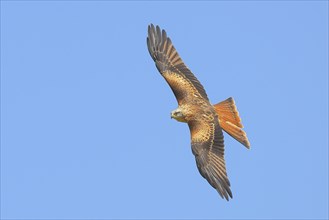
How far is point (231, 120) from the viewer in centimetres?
2328

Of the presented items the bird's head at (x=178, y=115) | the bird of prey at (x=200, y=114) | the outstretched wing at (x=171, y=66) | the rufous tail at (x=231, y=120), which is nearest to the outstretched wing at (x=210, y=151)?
the bird of prey at (x=200, y=114)

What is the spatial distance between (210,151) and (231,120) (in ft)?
5.59

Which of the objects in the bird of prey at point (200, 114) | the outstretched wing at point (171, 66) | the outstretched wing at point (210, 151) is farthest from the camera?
the outstretched wing at point (171, 66)

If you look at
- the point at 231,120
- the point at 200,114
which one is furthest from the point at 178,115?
the point at 231,120

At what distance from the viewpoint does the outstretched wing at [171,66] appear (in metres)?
23.7

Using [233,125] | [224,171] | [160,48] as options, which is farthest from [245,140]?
[160,48]

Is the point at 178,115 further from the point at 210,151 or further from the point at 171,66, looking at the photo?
the point at 171,66

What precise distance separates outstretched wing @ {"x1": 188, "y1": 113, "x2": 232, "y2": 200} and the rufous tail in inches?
22.7

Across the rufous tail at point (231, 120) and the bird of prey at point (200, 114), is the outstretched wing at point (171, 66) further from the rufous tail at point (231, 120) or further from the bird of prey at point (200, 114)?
the rufous tail at point (231, 120)

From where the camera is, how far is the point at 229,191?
20.8 m

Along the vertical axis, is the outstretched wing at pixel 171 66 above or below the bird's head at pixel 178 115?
above

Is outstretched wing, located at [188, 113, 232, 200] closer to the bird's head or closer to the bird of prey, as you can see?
the bird of prey

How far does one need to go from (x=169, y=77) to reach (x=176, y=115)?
1577 millimetres

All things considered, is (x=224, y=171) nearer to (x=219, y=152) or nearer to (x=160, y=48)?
(x=219, y=152)
